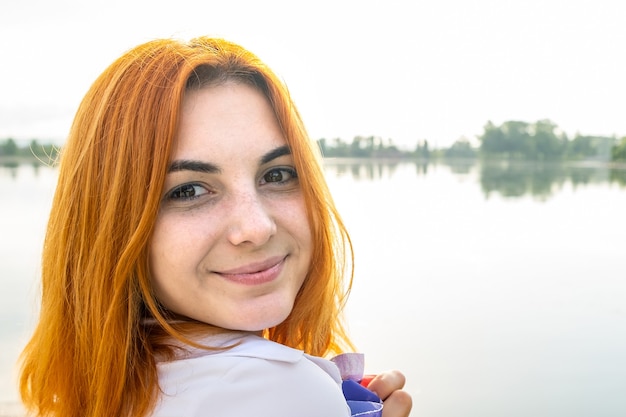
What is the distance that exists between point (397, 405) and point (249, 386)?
46 centimetres

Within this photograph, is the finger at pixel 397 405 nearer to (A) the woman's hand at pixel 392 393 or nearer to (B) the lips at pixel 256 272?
(A) the woman's hand at pixel 392 393

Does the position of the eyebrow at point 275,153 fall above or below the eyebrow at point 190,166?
above

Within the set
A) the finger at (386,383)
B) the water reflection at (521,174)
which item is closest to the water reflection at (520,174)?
the water reflection at (521,174)

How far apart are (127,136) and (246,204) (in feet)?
0.73

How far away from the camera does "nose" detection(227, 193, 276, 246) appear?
2.97 ft

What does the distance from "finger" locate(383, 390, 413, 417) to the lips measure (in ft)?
1.28

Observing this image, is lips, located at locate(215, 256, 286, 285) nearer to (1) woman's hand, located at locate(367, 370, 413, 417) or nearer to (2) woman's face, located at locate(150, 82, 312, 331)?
(2) woman's face, located at locate(150, 82, 312, 331)

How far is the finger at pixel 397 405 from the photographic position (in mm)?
1146

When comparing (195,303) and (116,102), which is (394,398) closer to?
(195,303)

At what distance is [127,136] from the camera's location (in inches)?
36.3

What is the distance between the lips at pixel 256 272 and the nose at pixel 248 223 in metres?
0.05

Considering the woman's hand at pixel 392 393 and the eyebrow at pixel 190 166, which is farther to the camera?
the woman's hand at pixel 392 393

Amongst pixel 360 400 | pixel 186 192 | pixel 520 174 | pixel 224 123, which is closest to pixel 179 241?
pixel 186 192

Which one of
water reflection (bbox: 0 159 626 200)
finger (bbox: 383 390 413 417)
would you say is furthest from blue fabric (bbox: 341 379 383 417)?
water reflection (bbox: 0 159 626 200)
